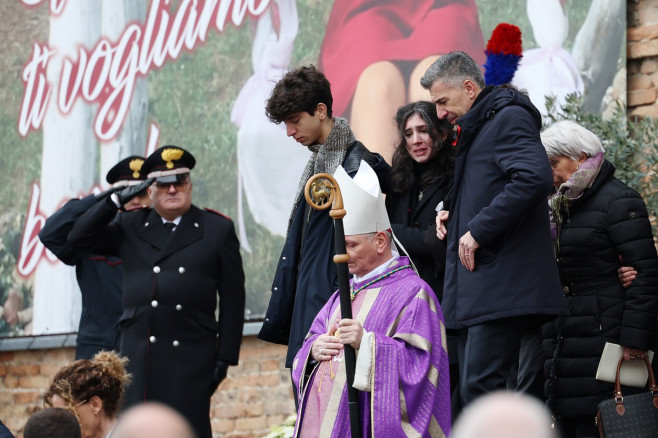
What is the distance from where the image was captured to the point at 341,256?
4438mm

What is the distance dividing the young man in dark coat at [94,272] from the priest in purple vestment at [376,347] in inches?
92.3

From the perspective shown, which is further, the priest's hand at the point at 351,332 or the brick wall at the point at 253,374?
the brick wall at the point at 253,374

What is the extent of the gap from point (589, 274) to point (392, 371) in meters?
1.34

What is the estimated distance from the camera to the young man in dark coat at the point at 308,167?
545cm

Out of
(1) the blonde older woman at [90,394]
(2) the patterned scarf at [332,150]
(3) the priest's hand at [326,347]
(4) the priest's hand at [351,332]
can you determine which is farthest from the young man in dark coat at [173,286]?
(4) the priest's hand at [351,332]

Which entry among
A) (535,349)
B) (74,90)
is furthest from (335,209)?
(74,90)

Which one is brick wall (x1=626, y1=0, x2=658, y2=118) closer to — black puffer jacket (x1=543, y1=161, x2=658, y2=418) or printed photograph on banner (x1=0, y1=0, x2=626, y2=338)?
printed photograph on banner (x1=0, y1=0, x2=626, y2=338)

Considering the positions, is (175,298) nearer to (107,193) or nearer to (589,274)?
(107,193)

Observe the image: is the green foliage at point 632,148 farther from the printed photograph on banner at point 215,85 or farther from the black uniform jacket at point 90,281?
the black uniform jacket at point 90,281

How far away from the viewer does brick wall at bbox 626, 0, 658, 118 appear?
6.98 m

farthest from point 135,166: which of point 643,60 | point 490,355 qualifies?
point 490,355

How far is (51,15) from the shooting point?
32.4 feet

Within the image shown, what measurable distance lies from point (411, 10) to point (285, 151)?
1405mm

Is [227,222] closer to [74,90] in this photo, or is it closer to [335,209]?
[335,209]
